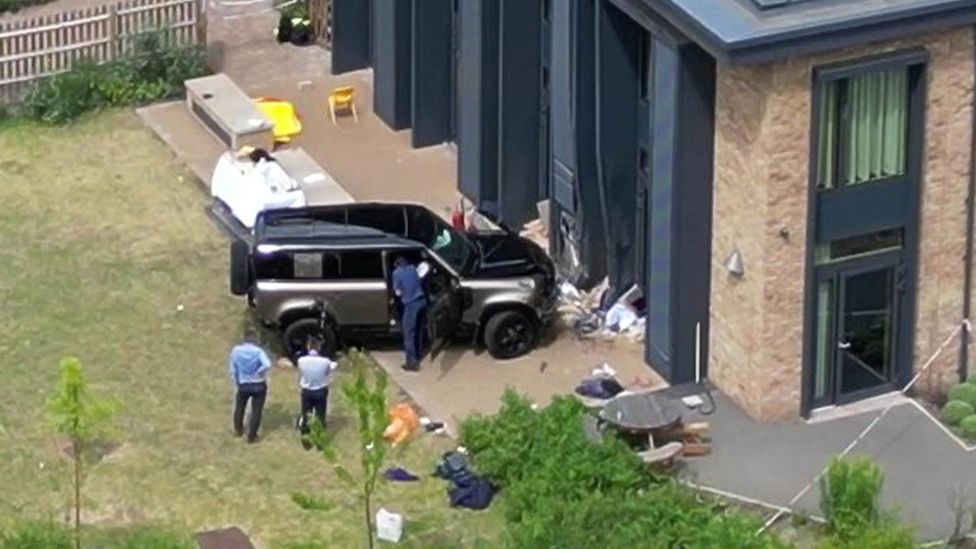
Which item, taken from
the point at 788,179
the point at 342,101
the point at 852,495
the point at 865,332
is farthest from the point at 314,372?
the point at 342,101

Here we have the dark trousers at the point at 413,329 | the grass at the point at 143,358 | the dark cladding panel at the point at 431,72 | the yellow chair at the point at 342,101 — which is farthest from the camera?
the yellow chair at the point at 342,101

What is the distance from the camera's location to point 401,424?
32531mm

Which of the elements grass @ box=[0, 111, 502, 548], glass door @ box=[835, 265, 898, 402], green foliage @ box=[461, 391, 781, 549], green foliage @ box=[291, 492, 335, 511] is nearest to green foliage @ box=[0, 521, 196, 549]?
grass @ box=[0, 111, 502, 548]

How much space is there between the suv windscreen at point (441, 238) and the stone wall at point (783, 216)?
3243 millimetres

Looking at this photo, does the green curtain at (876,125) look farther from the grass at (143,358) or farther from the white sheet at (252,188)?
the white sheet at (252,188)

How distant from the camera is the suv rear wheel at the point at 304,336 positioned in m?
33.9

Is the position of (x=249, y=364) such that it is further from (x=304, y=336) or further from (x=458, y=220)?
(x=458, y=220)

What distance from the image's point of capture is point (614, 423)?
31.3 m

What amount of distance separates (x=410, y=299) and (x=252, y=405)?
8.29ft

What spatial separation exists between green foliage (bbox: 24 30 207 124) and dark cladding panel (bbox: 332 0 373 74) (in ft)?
6.55

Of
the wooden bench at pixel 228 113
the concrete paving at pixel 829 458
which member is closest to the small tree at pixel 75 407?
the concrete paving at pixel 829 458

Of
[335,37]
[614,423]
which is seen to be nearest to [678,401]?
[614,423]

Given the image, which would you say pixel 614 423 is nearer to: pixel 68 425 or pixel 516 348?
pixel 516 348

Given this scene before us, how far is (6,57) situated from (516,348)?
11360mm
